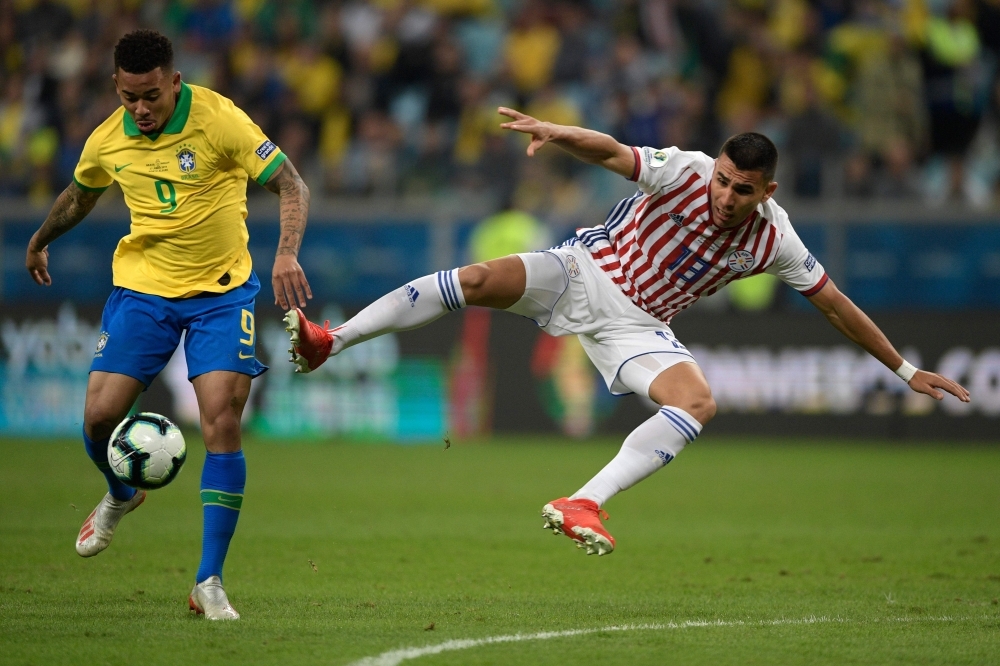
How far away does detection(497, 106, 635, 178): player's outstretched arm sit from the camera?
19.8ft

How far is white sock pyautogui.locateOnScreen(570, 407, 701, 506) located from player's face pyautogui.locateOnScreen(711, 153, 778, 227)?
1.01 metres

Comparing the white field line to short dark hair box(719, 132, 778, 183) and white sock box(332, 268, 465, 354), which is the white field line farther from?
short dark hair box(719, 132, 778, 183)

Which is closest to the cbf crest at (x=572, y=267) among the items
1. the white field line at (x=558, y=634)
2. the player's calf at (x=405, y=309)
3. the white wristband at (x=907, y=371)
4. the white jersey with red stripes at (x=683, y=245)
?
the white jersey with red stripes at (x=683, y=245)

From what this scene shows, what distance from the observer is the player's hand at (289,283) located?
5.93m

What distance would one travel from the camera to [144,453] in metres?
6.10

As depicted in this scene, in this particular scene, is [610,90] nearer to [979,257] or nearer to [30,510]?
[979,257]

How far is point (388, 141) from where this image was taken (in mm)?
17406

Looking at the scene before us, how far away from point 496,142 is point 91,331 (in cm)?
540

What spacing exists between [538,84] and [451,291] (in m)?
11.7

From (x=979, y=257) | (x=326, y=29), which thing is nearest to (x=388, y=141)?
(x=326, y=29)

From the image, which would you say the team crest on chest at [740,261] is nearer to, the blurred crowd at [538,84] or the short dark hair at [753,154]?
the short dark hair at [753,154]

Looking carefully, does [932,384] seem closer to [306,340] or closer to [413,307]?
[413,307]

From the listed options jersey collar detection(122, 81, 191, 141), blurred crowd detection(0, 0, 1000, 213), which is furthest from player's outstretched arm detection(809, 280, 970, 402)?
blurred crowd detection(0, 0, 1000, 213)

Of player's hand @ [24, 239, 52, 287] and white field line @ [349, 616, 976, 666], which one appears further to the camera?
player's hand @ [24, 239, 52, 287]
